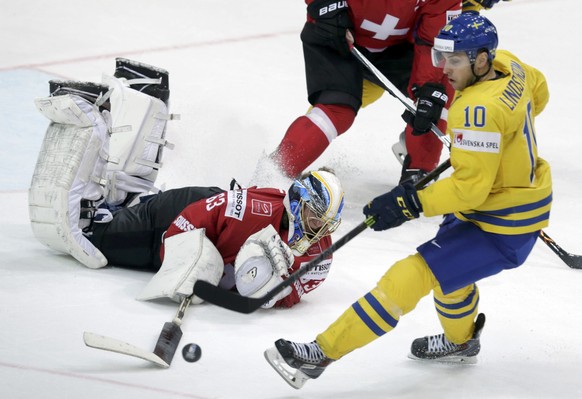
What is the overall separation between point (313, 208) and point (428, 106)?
953 millimetres

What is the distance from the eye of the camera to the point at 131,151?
4.66 metres

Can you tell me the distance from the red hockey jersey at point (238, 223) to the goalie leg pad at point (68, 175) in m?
0.36

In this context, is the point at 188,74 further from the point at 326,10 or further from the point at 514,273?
the point at 514,273

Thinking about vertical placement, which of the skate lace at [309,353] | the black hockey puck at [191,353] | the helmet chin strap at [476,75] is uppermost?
the helmet chin strap at [476,75]

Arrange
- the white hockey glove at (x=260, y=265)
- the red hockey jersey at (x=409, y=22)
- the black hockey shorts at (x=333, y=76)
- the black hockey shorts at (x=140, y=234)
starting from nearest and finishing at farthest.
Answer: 1. the white hockey glove at (x=260, y=265)
2. the black hockey shorts at (x=140, y=234)
3. the red hockey jersey at (x=409, y=22)
4. the black hockey shorts at (x=333, y=76)

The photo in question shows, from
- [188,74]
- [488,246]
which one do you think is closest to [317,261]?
[488,246]

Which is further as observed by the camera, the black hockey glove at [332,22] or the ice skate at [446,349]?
the black hockey glove at [332,22]

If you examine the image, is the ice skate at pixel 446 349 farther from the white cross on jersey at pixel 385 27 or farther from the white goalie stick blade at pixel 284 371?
the white cross on jersey at pixel 385 27

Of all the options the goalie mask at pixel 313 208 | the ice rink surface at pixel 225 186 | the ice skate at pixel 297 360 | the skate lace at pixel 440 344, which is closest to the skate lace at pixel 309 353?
the ice skate at pixel 297 360

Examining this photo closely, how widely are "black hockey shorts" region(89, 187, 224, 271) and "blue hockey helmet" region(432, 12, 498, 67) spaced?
1.26 metres

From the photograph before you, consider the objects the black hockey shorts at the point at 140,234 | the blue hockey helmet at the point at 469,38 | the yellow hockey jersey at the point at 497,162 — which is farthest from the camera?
the black hockey shorts at the point at 140,234

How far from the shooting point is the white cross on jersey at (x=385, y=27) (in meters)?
4.95

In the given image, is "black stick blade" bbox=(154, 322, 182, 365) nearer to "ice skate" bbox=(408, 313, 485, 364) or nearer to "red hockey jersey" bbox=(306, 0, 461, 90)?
"ice skate" bbox=(408, 313, 485, 364)

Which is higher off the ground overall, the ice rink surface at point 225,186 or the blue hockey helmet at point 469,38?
the blue hockey helmet at point 469,38
